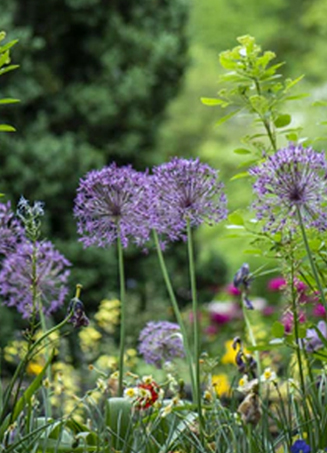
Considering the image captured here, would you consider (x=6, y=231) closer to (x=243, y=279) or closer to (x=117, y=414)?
(x=117, y=414)

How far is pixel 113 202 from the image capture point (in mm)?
2090

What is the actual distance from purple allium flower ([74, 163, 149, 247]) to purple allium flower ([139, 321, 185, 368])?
0.60m

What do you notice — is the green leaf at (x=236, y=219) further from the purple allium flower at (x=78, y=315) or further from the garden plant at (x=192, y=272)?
the purple allium flower at (x=78, y=315)

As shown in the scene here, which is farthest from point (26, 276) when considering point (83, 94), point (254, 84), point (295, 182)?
point (83, 94)

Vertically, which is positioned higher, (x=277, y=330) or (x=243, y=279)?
(x=243, y=279)

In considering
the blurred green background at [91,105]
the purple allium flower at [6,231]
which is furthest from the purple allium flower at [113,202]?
the blurred green background at [91,105]

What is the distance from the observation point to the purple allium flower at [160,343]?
2.66 meters

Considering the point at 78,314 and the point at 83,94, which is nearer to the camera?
the point at 78,314

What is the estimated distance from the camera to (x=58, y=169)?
22.6 ft

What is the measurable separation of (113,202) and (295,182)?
1.55 feet

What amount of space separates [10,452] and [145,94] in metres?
5.94

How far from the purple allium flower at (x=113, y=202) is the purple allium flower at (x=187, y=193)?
0.04 metres

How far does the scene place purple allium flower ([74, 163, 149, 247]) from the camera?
207 centimetres

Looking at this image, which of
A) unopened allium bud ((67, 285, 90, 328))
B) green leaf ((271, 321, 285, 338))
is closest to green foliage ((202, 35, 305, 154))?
green leaf ((271, 321, 285, 338))
